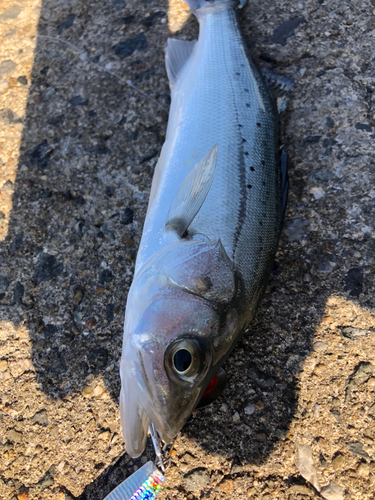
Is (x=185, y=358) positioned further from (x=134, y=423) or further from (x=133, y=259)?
(x=133, y=259)

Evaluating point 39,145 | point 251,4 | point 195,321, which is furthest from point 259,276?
point 251,4

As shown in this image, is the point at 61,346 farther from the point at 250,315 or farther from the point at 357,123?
the point at 357,123

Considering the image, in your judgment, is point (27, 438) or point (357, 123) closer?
point (27, 438)

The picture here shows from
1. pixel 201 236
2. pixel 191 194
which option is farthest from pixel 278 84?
pixel 201 236

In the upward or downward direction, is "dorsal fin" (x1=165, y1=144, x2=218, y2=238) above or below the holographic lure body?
above

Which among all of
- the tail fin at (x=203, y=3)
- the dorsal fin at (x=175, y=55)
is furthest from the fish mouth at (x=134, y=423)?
the tail fin at (x=203, y=3)

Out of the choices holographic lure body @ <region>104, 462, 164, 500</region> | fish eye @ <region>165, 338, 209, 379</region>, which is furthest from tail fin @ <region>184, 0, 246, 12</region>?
holographic lure body @ <region>104, 462, 164, 500</region>

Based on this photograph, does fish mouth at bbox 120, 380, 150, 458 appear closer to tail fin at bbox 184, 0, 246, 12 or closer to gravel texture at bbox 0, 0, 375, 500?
gravel texture at bbox 0, 0, 375, 500
